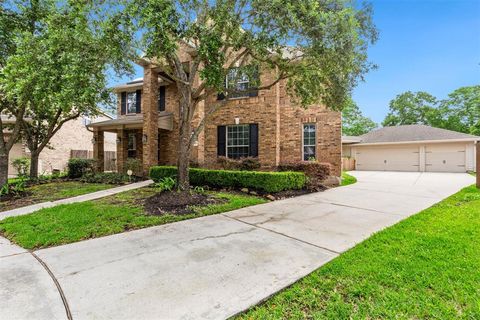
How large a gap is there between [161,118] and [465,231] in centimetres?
1187

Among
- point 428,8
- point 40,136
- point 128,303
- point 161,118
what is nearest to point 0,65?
point 40,136

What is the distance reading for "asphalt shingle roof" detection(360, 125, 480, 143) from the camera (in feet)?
65.7

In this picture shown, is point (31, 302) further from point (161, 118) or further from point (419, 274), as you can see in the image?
point (161, 118)

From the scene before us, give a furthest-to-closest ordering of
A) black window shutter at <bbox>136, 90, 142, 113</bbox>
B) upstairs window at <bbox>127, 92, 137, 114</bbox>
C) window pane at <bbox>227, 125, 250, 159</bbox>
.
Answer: upstairs window at <bbox>127, 92, 137, 114</bbox>, black window shutter at <bbox>136, 90, 142, 113</bbox>, window pane at <bbox>227, 125, 250, 159</bbox>

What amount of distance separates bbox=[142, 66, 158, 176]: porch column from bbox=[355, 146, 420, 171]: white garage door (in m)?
20.1

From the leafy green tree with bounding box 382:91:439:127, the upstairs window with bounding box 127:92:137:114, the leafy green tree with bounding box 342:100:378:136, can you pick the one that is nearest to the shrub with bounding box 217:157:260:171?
the upstairs window with bounding box 127:92:137:114

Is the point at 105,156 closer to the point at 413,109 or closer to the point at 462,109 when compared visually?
the point at 413,109

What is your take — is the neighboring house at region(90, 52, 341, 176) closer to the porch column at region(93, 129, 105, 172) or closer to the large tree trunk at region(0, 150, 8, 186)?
the porch column at region(93, 129, 105, 172)

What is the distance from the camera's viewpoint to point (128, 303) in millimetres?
2445

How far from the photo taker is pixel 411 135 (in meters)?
21.6

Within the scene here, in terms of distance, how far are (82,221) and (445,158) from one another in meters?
25.5

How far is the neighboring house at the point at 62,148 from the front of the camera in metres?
16.8

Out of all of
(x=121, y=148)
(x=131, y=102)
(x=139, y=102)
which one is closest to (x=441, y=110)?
(x=139, y=102)

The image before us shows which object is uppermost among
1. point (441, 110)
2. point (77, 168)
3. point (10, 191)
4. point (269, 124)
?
point (441, 110)
